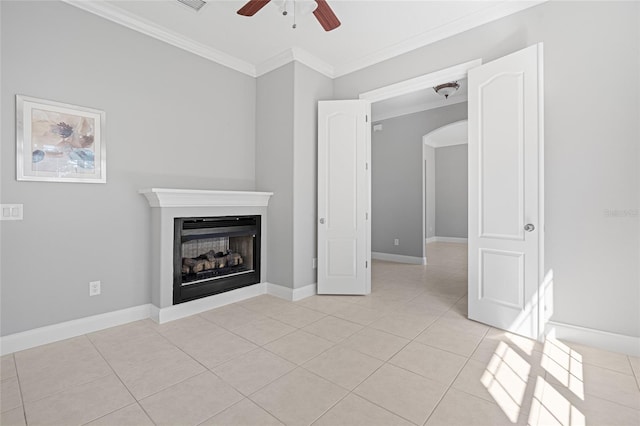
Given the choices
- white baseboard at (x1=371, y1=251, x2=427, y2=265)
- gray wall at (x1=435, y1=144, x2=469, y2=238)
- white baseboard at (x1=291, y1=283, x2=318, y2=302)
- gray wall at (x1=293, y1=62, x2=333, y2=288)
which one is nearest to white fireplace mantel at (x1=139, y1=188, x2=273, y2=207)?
gray wall at (x1=293, y1=62, x2=333, y2=288)

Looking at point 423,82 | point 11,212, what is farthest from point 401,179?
point 11,212

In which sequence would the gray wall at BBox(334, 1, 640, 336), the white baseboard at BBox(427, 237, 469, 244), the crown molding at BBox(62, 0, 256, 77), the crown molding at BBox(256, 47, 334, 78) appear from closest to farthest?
the gray wall at BBox(334, 1, 640, 336), the crown molding at BBox(62, 0, 256, 77), the crown molding at BBox(256, 47, 334, 78), the white baseboard at BBox(427, 237, 469, 244)

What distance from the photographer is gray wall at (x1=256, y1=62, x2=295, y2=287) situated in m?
3.71

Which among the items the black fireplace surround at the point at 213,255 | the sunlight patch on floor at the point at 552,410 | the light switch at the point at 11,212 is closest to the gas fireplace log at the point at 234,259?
the black fireplace surround at the point at 213,255

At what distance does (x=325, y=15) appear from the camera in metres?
2.30

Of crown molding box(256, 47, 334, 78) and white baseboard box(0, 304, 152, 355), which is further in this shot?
crown molding box(256, 47, 334, 78)

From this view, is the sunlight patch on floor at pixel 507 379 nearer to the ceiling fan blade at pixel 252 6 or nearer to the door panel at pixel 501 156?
the door panel at pixel 501 156

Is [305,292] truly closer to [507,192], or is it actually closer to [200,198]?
[200,198]

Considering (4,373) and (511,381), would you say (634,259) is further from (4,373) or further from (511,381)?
(4,373)

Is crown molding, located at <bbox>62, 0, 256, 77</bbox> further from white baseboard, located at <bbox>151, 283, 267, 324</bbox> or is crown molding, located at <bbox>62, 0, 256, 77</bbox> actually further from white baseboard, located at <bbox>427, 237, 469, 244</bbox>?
white baseboard, located at <bbox>427, 237, 469, 244</bbox>

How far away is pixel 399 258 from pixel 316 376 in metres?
4.34

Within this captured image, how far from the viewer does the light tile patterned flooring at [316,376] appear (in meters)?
1.62

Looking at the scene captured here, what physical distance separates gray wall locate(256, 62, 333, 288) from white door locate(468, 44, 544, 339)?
1.85m

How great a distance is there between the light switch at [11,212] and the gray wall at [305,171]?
2427mm
